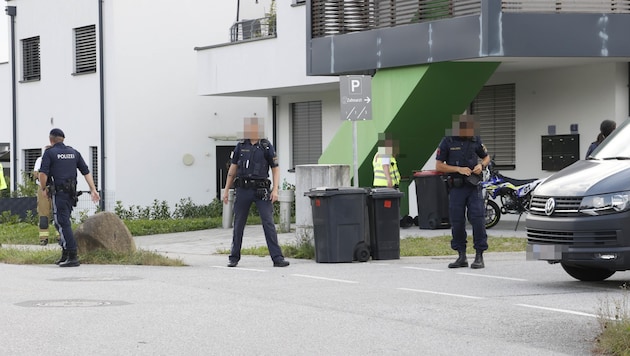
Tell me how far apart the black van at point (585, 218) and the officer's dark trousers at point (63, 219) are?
21.8 feet

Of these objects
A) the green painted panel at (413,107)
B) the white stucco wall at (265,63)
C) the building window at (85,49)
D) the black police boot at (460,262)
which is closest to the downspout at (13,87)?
the building window at (85,49)

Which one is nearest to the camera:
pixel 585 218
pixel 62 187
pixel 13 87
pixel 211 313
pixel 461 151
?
pixel 211 313

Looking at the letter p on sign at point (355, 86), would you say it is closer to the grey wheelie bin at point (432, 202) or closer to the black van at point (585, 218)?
the grey wheelie bin at point (432, 202)

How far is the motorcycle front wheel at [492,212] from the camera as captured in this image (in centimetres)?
2209

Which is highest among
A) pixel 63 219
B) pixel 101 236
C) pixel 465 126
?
pixel 465 126

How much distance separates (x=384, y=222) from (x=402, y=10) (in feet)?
24.0

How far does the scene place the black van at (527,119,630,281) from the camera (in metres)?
11.8

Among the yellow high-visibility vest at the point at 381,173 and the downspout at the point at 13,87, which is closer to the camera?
the yellow high-visibility vest at the point at 381,173

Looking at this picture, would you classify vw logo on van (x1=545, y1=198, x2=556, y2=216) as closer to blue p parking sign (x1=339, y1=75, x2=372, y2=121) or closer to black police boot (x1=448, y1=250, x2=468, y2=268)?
black police boot (x1=448, y1=250, x2=468, y2=268)

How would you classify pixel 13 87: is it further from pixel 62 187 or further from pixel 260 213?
pixel 260 213

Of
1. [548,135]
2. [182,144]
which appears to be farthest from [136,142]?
[548,135]

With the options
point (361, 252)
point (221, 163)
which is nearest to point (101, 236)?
point (361, 252)

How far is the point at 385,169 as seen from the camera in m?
22.2

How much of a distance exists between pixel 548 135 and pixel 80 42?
15551 millimetres
